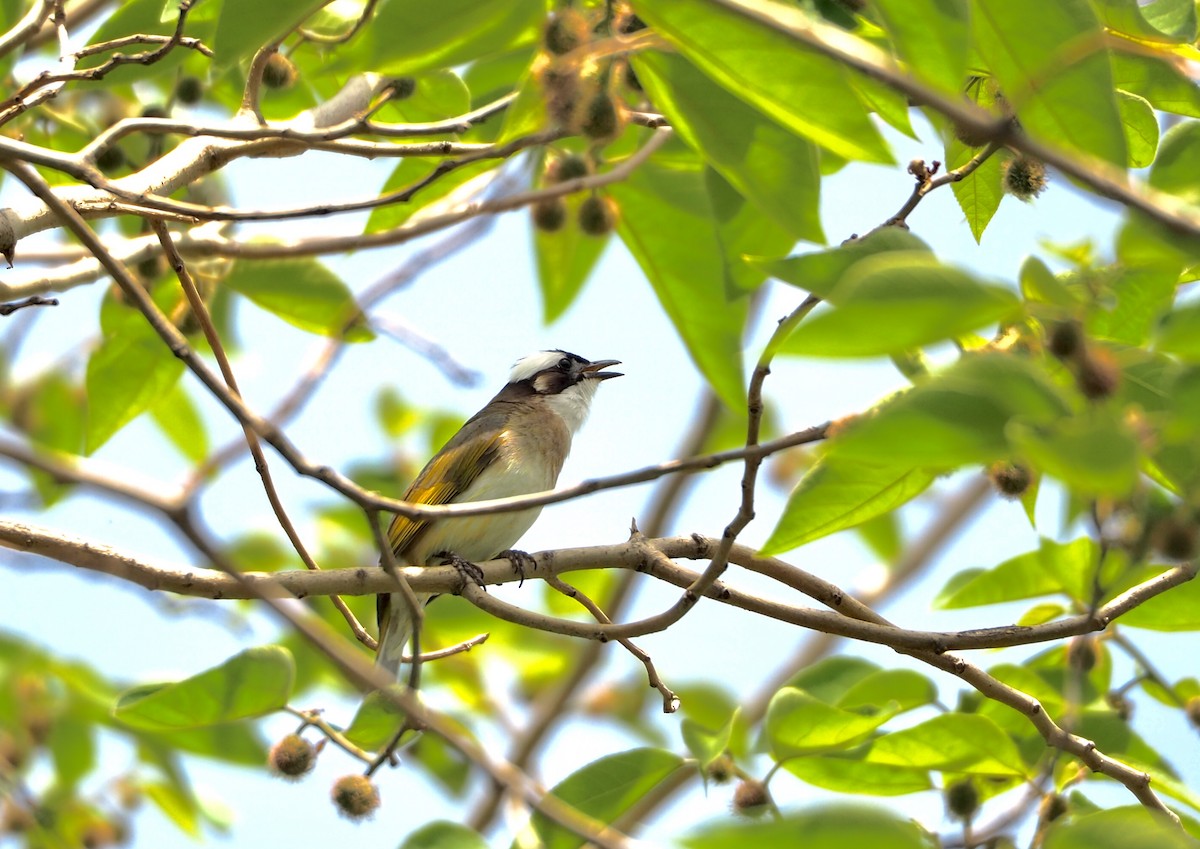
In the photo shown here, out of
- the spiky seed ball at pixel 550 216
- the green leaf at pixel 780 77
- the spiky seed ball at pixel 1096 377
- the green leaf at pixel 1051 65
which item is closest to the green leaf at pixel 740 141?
the green leaf at pixel 780 77

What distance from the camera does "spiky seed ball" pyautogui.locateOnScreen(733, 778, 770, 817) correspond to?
3.17 m

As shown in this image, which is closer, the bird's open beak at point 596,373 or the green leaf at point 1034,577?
the green leaf at point 1034,577

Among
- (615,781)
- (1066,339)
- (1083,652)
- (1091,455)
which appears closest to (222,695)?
(615,781)

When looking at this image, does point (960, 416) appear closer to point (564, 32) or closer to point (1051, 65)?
point (1051, 65)

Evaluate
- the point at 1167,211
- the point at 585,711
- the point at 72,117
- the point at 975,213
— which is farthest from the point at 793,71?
the point at 585,711

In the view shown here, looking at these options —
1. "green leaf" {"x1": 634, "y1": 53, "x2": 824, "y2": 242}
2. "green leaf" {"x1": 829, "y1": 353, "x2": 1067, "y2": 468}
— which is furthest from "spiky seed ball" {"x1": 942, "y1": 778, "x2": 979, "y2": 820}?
"green leaf" {"x1": 829, "y1": 353, "x2": 1067, "y2": 468}

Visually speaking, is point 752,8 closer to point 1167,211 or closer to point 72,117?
point 1167,211

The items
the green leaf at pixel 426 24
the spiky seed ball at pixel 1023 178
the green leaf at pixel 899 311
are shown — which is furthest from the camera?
the spiky seed ball at pixel 1023 178

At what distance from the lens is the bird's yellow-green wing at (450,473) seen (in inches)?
249

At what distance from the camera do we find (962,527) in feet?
31.1

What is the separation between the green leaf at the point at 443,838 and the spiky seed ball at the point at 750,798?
0.81m

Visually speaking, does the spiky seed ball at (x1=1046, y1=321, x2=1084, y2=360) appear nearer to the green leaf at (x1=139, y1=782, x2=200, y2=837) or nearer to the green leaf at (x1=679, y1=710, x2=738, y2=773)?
the green leaf at (x1=679, y1=710, x2=738, y2=773)

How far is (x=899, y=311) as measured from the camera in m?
1.55

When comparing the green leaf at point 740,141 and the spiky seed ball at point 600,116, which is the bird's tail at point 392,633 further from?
the green leaf at point 740,141
